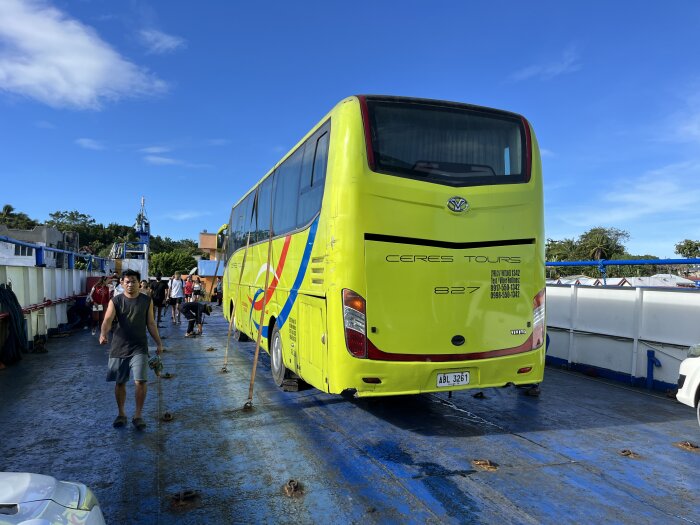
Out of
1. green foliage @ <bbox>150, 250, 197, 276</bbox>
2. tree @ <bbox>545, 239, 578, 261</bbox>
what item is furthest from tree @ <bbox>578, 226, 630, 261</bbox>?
green foliage @ <bbox>150, 250, 197, 276</bbox>

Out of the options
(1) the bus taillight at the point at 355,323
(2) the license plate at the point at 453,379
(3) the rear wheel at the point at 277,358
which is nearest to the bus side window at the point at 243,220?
(3) the rear wheel at the point at 277,358

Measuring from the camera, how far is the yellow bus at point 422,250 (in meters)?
4.68

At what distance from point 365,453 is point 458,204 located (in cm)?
264

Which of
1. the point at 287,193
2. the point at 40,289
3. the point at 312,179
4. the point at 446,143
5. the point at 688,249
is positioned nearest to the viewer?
the point at 446,143

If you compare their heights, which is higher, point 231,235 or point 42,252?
point 231,235

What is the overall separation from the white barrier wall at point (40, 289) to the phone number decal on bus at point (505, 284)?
30.6ft

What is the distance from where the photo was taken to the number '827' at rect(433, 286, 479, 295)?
4.88m

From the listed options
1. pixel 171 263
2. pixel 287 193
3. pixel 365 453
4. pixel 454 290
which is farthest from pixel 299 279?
pixel 171 263

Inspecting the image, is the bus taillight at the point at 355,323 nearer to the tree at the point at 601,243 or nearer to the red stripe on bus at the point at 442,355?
the red stripe on bus at the point at 442,355

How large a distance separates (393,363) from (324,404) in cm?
188

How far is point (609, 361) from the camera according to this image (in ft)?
26.6

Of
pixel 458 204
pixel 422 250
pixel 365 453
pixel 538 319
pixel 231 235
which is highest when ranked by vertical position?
pixel 231 235

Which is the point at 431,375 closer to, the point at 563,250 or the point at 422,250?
the point at 422,250

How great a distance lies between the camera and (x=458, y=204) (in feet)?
16.0
